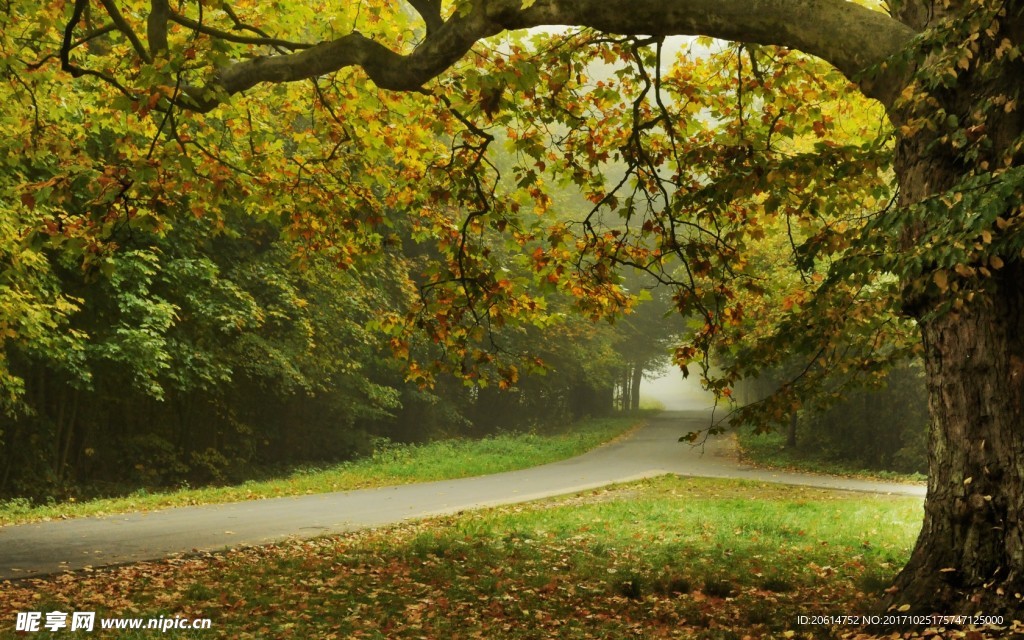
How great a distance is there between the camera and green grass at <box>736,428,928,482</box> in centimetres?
2312

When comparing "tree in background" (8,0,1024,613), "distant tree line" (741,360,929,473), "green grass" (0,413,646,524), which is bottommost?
"green grass" (0,413,646,524)

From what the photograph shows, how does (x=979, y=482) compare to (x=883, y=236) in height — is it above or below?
below

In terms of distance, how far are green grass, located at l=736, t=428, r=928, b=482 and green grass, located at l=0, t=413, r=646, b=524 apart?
6.20 m

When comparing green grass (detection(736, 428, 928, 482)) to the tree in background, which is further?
green grass (detection(736, 428, 928, 482))

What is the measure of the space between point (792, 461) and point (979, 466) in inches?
906

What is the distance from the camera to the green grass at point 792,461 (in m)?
23.1

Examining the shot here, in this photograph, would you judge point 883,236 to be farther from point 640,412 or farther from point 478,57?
point 640,412

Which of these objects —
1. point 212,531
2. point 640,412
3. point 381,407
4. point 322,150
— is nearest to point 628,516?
point 212,531

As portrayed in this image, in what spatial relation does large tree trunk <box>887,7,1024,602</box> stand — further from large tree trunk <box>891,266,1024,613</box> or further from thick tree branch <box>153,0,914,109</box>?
thick tree branch <box>153,0,914,109</box>

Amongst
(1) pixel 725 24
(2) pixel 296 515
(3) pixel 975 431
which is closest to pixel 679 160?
(1) pixel 725 24

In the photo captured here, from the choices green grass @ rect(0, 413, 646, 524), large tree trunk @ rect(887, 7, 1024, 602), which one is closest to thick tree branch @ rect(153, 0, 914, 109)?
large tree trunk @ rect(887, 7, 1024, 602)

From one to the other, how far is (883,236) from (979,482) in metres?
1.77

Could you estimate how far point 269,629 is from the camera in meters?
6.06

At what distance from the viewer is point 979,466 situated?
17.0ft
